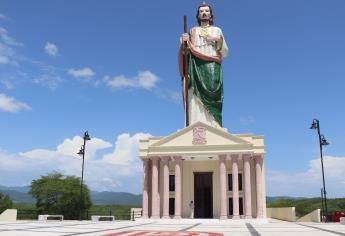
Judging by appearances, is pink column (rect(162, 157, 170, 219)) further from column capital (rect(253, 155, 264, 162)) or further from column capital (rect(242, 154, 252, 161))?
column capital (rect(253, 155, 264, 162))

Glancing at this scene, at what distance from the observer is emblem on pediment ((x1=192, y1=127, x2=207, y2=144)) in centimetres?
4294

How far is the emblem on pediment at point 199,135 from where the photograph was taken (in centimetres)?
4294

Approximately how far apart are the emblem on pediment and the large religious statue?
21.9 feet

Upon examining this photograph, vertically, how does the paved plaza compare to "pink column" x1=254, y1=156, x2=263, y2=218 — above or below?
below

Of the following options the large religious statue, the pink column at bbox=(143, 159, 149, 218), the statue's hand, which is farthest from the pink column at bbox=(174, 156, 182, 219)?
the statue's hand

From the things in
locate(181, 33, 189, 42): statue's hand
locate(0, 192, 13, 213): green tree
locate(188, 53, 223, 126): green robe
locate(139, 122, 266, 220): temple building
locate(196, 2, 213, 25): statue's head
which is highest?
locate(196, 2, 213, 25): statue's head

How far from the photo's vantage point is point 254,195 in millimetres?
44094

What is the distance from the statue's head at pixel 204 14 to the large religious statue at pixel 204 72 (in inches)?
64.5

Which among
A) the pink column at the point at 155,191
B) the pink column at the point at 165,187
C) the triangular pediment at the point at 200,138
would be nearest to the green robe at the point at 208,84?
the triangular pediment at the point at 200,138

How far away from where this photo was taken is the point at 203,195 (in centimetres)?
4619

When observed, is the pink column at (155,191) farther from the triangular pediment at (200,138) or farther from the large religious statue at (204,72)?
the large religious statue at (204,72)

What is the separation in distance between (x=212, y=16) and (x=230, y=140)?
20734mm

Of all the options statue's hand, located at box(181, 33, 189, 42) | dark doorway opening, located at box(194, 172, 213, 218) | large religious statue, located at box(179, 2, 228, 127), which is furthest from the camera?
statue's hand, located at box(181, 33, 189, 42)

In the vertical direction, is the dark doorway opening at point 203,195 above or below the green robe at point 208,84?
below
